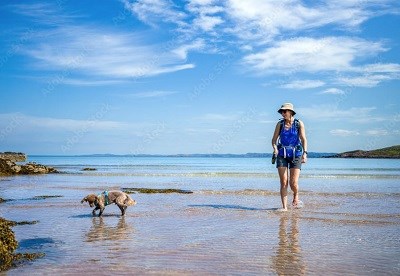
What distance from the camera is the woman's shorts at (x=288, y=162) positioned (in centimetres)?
1229

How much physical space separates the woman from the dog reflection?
4863mm

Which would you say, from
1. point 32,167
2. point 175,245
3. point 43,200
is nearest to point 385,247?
point 175,245

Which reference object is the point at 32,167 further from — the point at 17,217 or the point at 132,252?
the point at 132,252

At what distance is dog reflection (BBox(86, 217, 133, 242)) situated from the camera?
855 centimetres

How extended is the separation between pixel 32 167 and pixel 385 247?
39.6 m

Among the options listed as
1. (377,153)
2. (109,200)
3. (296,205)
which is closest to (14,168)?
(109,200)

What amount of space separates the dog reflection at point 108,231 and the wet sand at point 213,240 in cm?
2

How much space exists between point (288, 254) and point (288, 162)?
5.83 metres

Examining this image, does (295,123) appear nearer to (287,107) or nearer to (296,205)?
(287,107)

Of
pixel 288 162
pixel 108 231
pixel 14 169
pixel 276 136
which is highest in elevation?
pixel 276 136

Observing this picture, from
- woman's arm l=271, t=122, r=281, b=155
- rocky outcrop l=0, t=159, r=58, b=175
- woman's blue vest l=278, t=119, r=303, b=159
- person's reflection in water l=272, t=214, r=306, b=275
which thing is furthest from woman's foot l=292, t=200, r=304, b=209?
rocky outcrop l=0, t=159, r=58, b=175

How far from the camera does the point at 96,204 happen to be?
12.3 metres

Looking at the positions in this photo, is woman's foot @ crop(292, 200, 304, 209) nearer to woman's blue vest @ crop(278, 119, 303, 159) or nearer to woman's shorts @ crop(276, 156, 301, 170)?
woman's shorts @ crop(276, 156, 301, 170)

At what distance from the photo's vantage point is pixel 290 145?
484 inches
